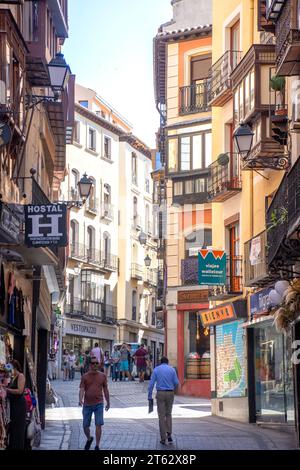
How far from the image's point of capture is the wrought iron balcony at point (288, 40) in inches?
757

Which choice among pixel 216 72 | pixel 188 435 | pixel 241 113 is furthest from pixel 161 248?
pixel 188 435

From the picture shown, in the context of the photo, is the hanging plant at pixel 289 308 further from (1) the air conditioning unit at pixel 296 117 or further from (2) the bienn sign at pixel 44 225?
(2) the bienn sign at pixel 44 225

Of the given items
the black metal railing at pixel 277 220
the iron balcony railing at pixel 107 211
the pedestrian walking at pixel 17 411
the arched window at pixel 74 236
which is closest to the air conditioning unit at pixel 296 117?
the black metal railing at pixel 277 220

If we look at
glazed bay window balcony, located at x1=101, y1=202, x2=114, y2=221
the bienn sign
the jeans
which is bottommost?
the jeans

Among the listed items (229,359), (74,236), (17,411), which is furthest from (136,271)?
(17,411)

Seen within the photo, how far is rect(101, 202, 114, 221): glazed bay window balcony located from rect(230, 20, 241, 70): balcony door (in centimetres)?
4107

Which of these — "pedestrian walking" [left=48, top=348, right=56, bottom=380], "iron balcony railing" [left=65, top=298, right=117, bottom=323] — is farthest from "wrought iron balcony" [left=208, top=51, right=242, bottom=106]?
"iron balcony railing" [left=65, top=298, right=117, bottom=323]

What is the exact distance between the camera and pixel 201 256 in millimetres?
28797

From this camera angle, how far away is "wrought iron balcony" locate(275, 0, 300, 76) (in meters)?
19.2

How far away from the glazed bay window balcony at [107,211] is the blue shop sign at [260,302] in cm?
4611

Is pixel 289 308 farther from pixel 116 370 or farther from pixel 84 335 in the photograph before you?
pixel 84 335

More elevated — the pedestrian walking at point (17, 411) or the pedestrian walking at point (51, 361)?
the pedestrian walking at point (51, 361)

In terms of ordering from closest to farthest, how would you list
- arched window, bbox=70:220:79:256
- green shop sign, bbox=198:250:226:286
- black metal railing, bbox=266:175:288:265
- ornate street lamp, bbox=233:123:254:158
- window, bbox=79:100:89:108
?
black metal railing, bbox=266:175:288:265 < ornate street lamp, bbox=233:123:254:158 < green shop sign, bbox=198:250:226:286 < arched window, bbox=70:220:79:256 < window, bbox=79:100:89:108

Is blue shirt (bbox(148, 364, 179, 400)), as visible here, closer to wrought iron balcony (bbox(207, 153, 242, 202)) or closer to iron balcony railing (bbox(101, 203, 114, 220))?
wrought iron balcony (bbox(207, 153, 242, 202))
